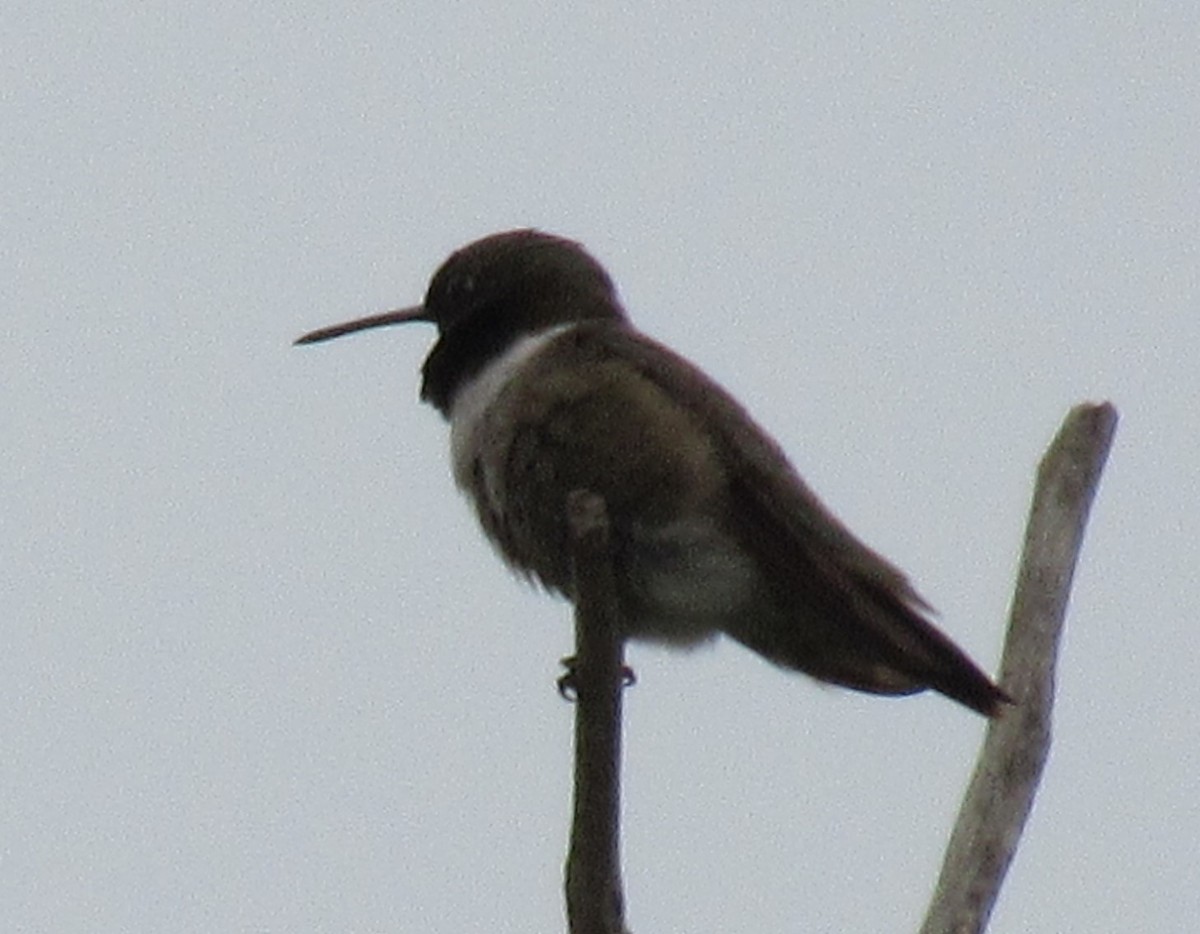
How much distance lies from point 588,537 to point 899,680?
1548mm

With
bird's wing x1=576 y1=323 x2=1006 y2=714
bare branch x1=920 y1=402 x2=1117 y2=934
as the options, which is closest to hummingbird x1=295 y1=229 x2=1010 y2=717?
bird's wing x1=576 y1=323 x2=1006 y2=714

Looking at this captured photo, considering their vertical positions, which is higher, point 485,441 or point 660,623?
point 485,441

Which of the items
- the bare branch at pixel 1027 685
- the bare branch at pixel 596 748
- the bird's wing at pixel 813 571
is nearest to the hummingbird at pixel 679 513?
the bird's wing at pixel 813 571

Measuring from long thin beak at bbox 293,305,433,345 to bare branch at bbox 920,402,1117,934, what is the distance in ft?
7.94

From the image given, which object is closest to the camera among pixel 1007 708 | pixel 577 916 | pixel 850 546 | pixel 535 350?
pixel 577 916

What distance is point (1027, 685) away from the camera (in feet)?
13.7

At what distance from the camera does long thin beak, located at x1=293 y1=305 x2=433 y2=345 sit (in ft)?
21.1

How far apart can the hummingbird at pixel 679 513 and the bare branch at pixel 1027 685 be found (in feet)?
1.61

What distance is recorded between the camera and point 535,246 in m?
6.35

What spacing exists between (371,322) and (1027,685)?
2.87m

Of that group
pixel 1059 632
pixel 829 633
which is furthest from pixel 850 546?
pixel 1059 632

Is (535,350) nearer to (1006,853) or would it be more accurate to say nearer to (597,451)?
(597,451)

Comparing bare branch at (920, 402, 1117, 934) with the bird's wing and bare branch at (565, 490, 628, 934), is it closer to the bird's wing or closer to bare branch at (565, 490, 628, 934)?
the bird's wing

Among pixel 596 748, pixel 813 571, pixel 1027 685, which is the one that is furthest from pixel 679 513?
pixel 596 748
